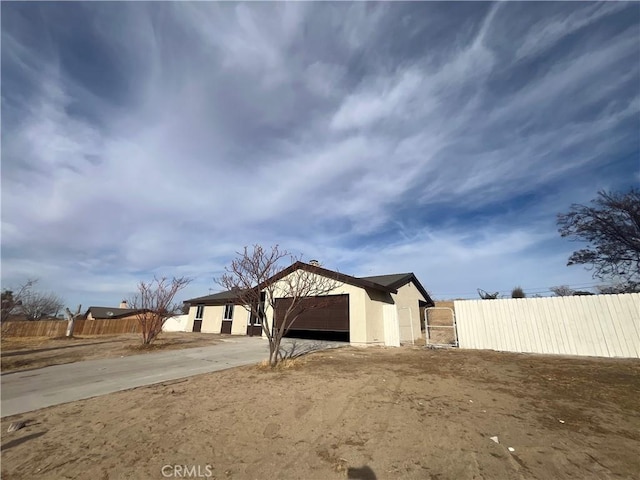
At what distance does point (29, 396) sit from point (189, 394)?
3873 millimetres

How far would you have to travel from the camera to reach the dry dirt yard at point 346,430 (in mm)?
3072

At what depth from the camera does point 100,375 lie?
7.88 meters

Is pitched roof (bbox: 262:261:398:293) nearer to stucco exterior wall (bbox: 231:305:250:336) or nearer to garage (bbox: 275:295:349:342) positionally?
garage (bbox: 275:295:349:342)

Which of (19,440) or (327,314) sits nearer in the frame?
(19,440)

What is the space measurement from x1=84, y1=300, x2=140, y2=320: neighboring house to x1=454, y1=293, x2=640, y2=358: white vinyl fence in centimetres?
4795

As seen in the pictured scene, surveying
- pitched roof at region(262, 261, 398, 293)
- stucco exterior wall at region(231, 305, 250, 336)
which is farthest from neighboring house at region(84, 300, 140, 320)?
pitched roof at region(262, 261, 398, 293)

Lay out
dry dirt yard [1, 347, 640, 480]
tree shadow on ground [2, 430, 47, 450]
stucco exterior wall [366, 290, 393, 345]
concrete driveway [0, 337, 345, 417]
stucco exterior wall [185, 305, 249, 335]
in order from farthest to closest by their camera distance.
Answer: stucco exterior wall [185, 305, 249, 335] < stucco exterior wall [366, 290, 393, 345] < concrete driveway [0, 337, 345, 417] < tree shadow on ground [2, 430, 47, 450] < dry dirt yard [1, 347, 640, 480]

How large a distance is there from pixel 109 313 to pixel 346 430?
179 ft

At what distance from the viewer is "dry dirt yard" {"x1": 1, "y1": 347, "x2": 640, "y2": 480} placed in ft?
10.1

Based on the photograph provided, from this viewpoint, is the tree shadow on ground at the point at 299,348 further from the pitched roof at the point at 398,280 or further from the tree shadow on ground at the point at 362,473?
the tree shadow on ground at the point at 362,473

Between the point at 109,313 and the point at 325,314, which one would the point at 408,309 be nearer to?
the point at 325,314

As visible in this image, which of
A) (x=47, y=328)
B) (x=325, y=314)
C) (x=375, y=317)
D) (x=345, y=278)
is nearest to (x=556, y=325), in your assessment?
(x=375, y=317)

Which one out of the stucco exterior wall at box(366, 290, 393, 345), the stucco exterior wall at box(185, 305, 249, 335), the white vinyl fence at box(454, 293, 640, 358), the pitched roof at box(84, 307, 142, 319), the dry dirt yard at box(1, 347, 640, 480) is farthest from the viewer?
the pitched roof at box(84, 307, 142, 319)

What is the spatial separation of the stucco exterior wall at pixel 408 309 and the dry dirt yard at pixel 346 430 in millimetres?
9822
